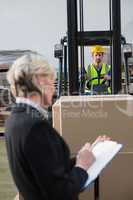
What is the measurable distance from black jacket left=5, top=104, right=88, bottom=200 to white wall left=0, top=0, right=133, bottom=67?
6613 mm

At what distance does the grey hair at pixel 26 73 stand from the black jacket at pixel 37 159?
0.08 metres

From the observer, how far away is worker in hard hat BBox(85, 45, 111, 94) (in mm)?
4495

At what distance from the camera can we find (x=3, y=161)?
18.5 ft

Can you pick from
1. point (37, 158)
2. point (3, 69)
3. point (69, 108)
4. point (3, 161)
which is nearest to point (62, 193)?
point (37, 158)

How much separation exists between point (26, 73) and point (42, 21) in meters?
6.80

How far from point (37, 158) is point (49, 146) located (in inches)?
2.7

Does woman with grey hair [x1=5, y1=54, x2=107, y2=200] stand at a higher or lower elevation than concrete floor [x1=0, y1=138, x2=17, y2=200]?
higher

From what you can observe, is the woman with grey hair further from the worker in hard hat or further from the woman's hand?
the worker in hard hat

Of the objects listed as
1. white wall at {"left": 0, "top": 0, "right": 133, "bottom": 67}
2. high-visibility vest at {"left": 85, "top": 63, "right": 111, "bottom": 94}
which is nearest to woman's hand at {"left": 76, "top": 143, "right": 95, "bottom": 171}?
high-visibility vest at {"left": 85, "top": 63, "right": 111, "bottom": 94}

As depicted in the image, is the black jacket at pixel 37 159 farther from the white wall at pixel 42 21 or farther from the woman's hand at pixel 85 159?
the white wall at pixel 42 21

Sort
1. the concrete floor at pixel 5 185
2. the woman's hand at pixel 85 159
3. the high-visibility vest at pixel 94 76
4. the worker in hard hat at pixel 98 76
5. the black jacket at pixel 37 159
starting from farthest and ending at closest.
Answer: the high-visibility vest at pixel 94 76, the worker in hard hat at pixel 98 76, the concrete floor at pixel 5 185, the woman's hand at pixel 85 159, the black jacket at pixel 37 159

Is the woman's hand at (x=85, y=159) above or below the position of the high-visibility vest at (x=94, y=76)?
below

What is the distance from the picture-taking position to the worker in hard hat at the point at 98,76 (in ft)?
14.7

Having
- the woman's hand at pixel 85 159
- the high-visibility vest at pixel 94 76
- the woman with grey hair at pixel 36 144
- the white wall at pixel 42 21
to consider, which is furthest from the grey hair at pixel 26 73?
the white wall at pixel 42 21
